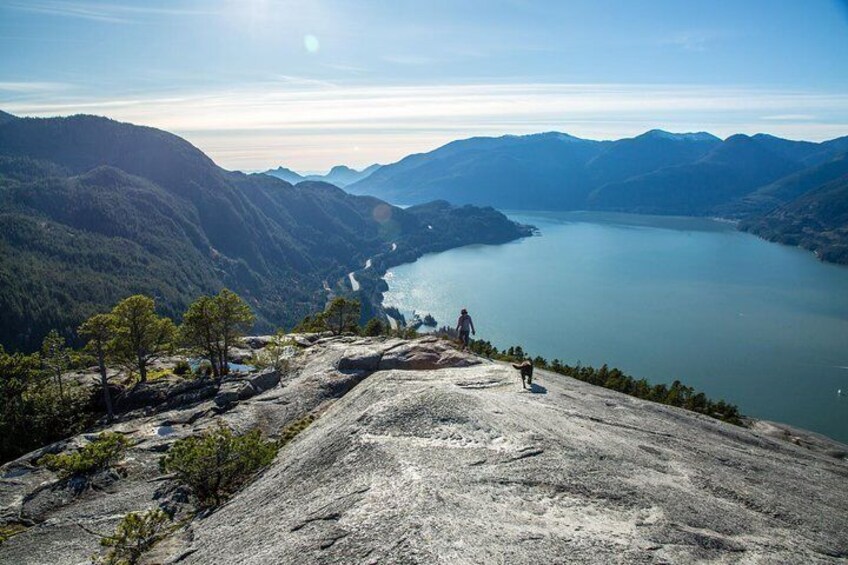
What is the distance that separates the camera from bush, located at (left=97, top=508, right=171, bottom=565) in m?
19.5

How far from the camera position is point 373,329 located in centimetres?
7500

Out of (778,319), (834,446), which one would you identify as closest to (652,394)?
(834,446)

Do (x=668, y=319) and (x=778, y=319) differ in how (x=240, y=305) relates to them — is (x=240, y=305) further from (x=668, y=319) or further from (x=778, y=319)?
(x=778, y=319)

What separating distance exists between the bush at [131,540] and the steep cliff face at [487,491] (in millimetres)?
1031

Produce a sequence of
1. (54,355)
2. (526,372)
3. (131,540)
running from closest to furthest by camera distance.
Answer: (131,540) → (526,372) → (54,355)

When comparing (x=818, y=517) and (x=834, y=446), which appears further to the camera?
(x=834, y=446)

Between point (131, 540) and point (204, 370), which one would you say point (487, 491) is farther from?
point (204, 370)

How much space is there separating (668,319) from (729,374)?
180 ft

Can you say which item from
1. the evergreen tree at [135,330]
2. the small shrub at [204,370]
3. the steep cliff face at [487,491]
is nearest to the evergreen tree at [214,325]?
the small shrub at [204,370]

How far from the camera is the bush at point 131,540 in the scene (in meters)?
19.5

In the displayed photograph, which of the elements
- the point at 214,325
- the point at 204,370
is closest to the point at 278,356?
the point at 214,325

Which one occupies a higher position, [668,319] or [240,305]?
[240,305]

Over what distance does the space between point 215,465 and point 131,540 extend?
4219mm

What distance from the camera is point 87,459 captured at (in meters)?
28.1
